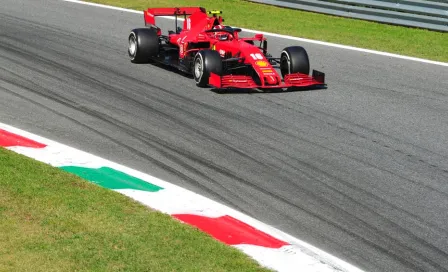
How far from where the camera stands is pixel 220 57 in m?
13.0

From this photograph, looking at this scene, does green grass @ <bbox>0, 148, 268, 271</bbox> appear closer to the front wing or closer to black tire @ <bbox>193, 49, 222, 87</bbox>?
the front wing

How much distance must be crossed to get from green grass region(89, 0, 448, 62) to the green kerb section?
9.74 metres

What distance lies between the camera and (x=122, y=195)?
26.7 feet

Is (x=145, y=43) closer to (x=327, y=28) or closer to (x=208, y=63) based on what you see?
(x=208, y=63)

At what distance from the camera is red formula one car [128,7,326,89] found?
12.9 m

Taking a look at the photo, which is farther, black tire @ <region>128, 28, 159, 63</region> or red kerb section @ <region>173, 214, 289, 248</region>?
black tire @ <region>128, 28, 159, 63</region>

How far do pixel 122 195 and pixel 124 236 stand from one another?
1155mm

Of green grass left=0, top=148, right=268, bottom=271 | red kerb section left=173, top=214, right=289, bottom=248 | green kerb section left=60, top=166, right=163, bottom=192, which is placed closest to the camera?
green grass left=0, top=148, right=268, bottom=271

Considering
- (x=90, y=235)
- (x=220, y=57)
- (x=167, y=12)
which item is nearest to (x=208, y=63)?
(x=220, y=57)

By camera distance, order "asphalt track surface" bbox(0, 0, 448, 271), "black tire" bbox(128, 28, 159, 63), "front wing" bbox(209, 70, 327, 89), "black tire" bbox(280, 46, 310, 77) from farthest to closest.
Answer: "black tire" bbox(128, 28, 159, 63) → "black tire" bbox(280, 46, 310, 77) → "front wing" bbox(209, 70, 327, 89) → "asphalt track surface" bbox(0, 0, 448, 271)

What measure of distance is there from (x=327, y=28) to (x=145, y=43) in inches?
254

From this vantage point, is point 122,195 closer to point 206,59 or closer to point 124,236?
point 124,236

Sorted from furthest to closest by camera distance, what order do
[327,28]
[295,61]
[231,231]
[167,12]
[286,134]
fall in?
1. [327,28]
2. [167,12]
3. [295,61]
4. [286,134]
5. [231,231]

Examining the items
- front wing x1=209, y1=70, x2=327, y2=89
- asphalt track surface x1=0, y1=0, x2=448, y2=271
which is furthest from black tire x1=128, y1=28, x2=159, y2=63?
front wing x1=209, y1=70, x2=327, y2=89
